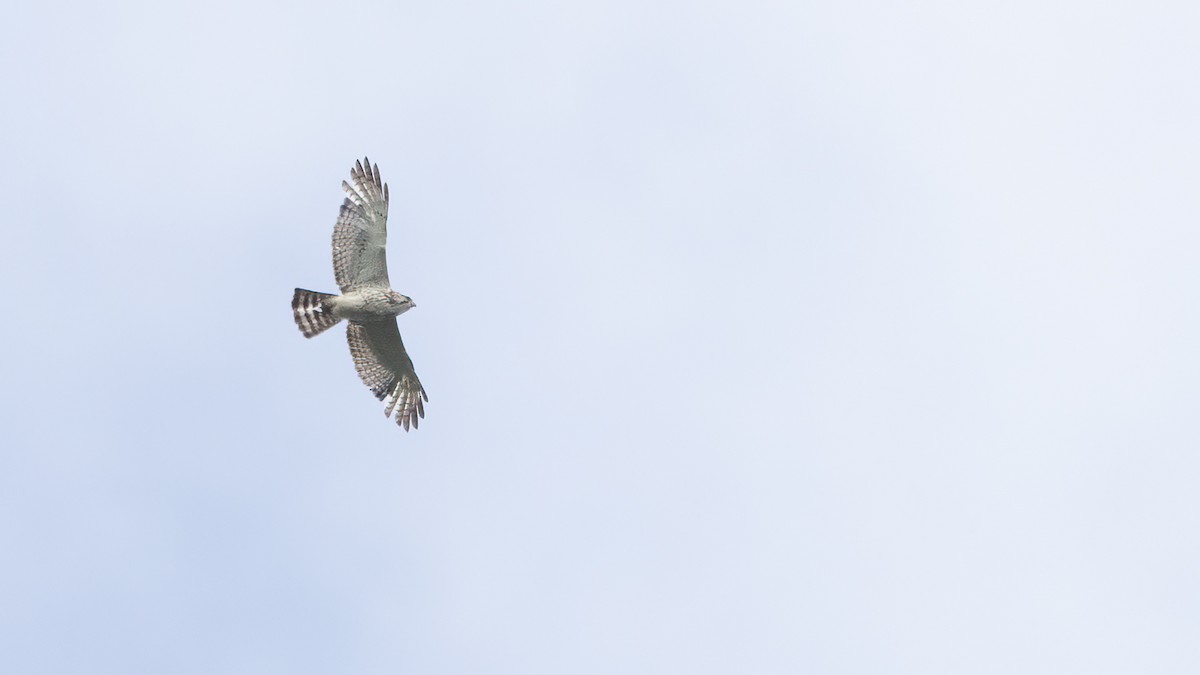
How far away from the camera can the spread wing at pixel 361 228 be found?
39.8 metres

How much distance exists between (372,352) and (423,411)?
2224 millimetres

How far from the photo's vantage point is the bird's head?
4012 cm

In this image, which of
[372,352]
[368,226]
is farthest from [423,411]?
[368,226]

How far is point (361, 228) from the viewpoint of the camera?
3981cm

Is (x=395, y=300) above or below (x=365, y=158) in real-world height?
below

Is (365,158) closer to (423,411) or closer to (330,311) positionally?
(330,311)

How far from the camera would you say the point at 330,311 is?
40000 mm

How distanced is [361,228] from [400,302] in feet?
6.47

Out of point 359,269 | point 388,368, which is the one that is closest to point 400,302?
point 359,269

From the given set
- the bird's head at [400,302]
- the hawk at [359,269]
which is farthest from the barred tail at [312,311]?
the bird's head at [400,302]

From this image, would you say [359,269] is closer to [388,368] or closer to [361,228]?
[361,228]

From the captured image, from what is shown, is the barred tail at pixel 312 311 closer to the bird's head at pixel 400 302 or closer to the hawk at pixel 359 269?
the hawk at pixel 359 269

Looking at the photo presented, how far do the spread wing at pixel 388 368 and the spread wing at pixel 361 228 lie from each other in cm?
179

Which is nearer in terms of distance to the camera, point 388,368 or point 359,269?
point 359,269
